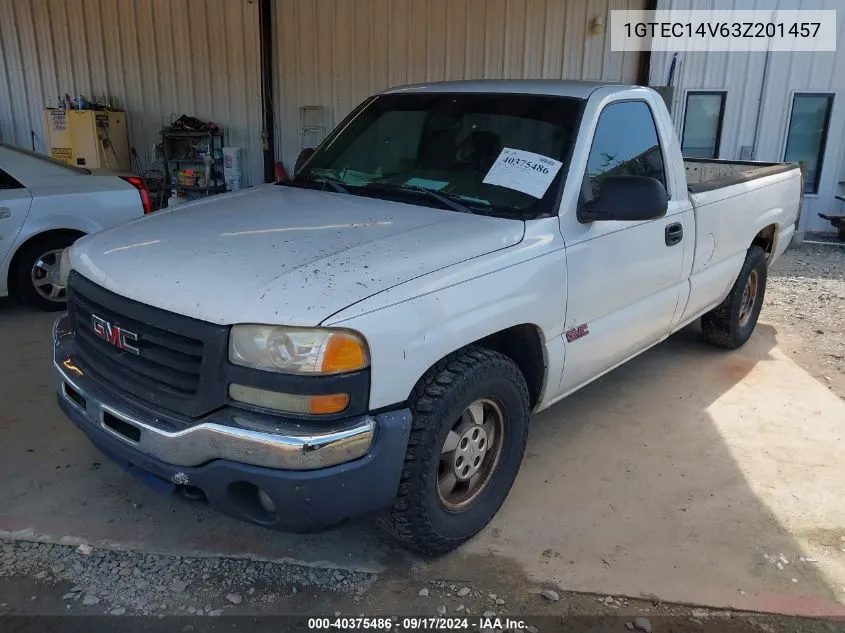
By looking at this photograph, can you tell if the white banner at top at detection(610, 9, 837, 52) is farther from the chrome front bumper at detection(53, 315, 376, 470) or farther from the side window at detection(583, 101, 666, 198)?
the chrome front bumper at detection(53, 315, 376, 470)

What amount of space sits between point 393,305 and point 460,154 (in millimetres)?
1372

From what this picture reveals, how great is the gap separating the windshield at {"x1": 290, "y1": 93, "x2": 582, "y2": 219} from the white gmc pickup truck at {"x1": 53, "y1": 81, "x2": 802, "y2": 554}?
0.01 metres

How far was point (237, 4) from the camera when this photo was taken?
10.6 meters

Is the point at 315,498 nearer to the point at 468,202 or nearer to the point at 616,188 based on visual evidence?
the point at 468,202

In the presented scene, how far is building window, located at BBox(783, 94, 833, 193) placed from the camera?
9727mm

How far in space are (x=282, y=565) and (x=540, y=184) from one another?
199 cm

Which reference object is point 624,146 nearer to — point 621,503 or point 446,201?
point 446,201

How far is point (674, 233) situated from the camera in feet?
12.5

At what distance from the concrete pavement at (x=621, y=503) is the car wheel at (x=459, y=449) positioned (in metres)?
0.20

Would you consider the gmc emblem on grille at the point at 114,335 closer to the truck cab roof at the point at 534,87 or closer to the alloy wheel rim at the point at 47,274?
the truck cab roof at the point at 534,87

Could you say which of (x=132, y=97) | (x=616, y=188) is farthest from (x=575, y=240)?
(x=132, y=97)

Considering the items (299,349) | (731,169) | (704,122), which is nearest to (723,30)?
(704,122)

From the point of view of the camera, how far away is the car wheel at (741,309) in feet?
16.8

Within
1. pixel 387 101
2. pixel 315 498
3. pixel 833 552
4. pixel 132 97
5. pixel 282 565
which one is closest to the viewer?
pixel 315 498
